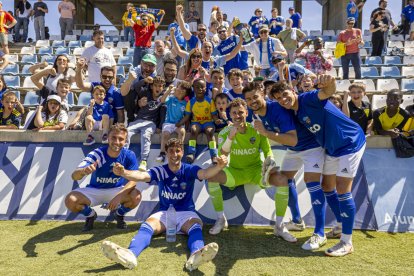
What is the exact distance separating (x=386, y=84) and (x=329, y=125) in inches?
240

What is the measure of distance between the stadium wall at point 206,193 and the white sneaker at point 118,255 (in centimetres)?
149

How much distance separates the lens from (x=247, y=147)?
4684mm

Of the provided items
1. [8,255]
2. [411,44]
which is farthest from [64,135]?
[411,44]

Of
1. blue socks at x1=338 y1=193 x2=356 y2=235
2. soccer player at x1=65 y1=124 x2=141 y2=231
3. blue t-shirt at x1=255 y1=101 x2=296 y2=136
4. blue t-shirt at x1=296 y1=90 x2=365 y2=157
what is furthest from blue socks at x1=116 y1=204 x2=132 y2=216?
blue socks at x1=338 y1=193 x2=356 y2=235

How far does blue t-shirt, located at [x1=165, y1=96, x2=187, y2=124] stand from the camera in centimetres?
553

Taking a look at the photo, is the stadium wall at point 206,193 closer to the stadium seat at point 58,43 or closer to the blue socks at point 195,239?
the blue socks at point 195,239

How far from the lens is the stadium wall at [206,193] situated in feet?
15.6

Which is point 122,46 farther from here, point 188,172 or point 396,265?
point 396,265

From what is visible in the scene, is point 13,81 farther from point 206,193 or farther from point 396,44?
point 396,44

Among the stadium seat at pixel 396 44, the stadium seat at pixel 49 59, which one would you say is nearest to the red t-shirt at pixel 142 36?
the stadium seat at pixel 49 59

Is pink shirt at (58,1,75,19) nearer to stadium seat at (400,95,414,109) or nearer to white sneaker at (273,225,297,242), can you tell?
stadium seat at (400,95,414,109)

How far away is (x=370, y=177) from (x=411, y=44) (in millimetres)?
9899

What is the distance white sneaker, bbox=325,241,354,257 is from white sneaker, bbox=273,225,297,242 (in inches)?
17.5

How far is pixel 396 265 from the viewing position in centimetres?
354
